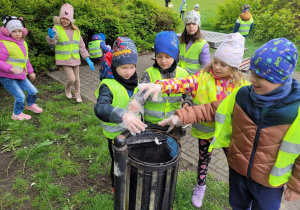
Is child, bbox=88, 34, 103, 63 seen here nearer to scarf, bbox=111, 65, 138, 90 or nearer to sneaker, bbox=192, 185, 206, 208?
scarf, bbox=111, 65, 138, 90

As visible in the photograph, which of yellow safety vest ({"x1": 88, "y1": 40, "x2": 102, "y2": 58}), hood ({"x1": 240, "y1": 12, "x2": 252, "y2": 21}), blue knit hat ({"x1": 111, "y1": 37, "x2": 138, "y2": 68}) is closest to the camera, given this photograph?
blue knit hat ({"x1": 111, "y1": 37, "x2": 138, "y2": 68})

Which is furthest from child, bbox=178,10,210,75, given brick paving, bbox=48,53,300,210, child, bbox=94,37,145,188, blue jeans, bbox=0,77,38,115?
blue jeans, bbox=0,77,38,115

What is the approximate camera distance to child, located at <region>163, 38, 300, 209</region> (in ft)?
4.49

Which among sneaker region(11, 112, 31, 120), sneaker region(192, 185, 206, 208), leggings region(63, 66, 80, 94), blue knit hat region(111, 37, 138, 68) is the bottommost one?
sneaker region(11, 112, 31, 120)

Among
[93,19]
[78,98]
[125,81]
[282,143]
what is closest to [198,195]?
[282,143]

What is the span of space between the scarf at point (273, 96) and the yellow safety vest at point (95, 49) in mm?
4647

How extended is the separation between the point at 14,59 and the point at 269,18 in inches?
451

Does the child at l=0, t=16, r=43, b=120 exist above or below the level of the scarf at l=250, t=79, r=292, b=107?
below

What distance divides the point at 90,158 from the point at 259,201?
2355 mm

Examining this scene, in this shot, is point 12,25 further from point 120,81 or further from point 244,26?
point 244,26

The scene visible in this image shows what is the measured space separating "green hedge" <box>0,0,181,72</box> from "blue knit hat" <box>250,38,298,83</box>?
5886mm

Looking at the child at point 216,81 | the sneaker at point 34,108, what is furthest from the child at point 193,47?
the sneaker at point 34,108

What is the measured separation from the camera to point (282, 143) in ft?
4.87

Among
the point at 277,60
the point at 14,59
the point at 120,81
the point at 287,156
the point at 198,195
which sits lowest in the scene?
the point at 198,195
